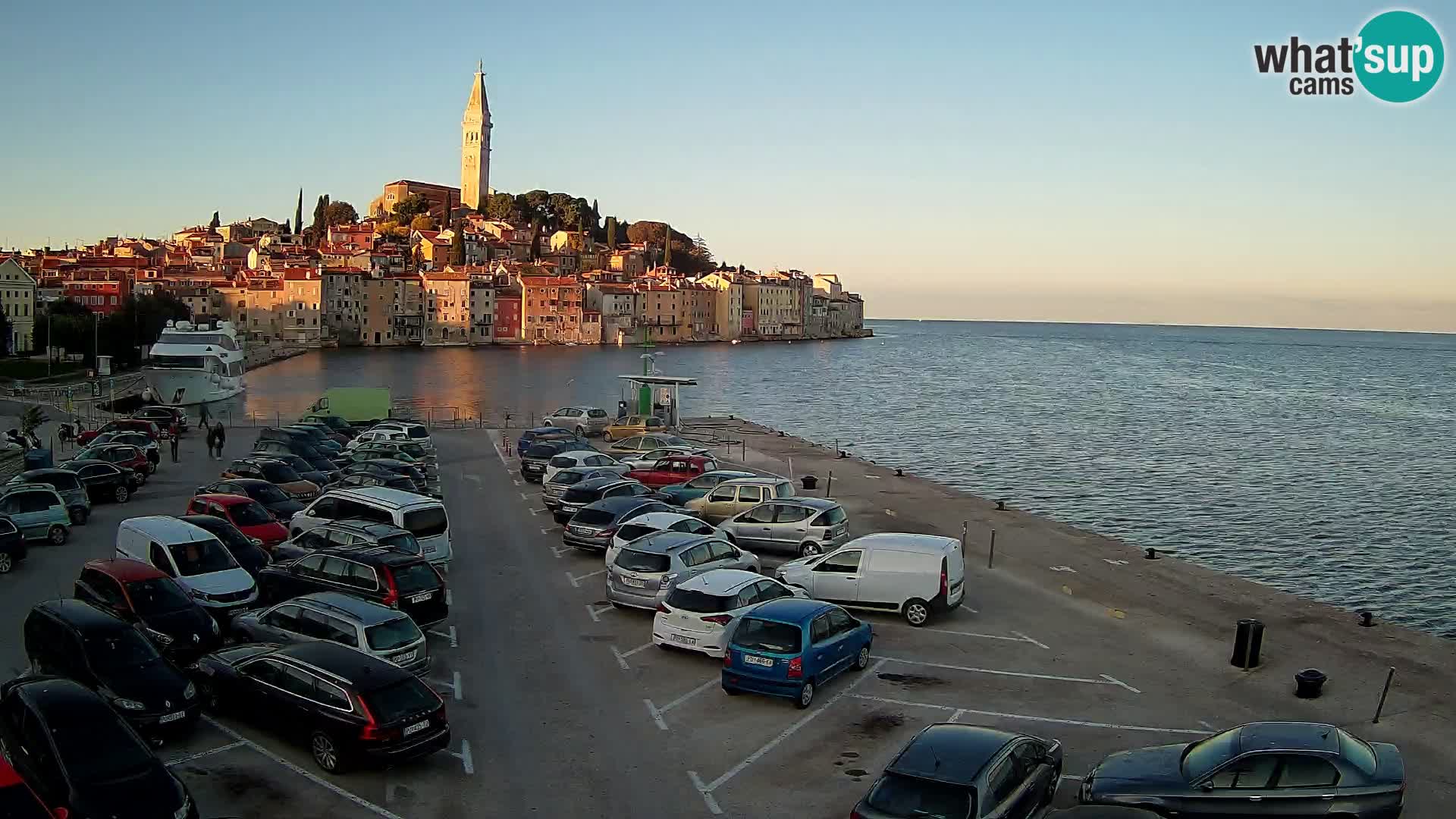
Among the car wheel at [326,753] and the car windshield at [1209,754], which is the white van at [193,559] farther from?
the car windshield at [1209,754]

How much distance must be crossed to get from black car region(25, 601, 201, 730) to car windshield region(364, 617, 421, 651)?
1.76 metres

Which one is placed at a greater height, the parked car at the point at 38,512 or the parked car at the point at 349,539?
the parked car at the point at 349,539

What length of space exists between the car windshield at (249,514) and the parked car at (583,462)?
23.7 ft

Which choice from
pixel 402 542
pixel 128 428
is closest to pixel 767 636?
pixel 402 542

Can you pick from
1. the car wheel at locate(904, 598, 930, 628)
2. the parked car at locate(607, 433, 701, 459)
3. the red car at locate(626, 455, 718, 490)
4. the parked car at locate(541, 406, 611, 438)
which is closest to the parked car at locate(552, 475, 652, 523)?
the red car at locate(626, 455, 718, 490)

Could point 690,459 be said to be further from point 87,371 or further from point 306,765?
point 87,371

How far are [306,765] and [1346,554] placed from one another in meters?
27.7

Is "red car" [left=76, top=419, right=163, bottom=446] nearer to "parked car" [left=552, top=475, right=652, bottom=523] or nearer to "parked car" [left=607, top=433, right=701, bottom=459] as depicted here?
"parked car" [left=607, top=433, right=701, bottom=459]

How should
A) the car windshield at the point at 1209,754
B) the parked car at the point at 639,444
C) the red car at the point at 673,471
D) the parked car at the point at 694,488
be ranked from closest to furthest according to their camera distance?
the car windshield at the point at 1209,754, the parked car at the point at 694,488, the red car at the point at 673,471, the parked car at the point at 639,444

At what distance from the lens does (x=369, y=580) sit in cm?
1387

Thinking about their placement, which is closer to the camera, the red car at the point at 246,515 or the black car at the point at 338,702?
the black car at the point at 338,702

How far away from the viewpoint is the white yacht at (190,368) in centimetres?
5950

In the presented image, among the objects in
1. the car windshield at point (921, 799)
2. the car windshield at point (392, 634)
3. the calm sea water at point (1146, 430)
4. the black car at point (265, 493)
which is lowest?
the calm sea water at point (1146, 430)

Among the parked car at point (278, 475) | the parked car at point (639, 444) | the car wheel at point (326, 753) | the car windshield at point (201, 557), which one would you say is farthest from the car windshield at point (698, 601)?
the parked car at point (639, 444)
